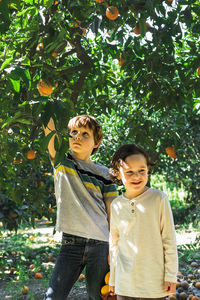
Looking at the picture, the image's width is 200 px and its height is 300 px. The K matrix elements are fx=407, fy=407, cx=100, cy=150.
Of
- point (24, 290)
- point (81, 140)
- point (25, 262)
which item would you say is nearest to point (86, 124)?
point (81, 140)

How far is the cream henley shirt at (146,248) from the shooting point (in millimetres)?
1520

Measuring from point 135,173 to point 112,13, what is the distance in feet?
3.50

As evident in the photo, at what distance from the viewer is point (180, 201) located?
8531 millimetres

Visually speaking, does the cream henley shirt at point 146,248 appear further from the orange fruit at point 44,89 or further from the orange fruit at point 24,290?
the orange fruit at point 24,290

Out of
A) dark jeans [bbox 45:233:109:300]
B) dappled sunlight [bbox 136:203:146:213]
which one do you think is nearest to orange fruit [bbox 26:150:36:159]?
dark jeans [bbox 45:233:109:300]

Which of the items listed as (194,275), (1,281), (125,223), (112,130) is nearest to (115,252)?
(125,223)

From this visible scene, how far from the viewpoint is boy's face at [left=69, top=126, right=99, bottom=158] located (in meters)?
1.96

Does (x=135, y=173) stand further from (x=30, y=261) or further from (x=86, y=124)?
(x=30, y=261)

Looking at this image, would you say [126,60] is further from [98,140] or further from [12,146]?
[12,146]

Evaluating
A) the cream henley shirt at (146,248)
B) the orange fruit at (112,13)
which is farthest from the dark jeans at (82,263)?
the orange fruit at (112,13)

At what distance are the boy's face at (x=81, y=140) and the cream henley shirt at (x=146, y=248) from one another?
17.7 inches

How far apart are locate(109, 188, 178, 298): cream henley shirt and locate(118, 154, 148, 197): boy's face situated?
4 centimetres

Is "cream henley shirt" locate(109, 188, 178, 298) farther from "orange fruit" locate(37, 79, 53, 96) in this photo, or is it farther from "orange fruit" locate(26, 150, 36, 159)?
"orange fruit" locate(26, 150, 36, 159)

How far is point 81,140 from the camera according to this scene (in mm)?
1965
